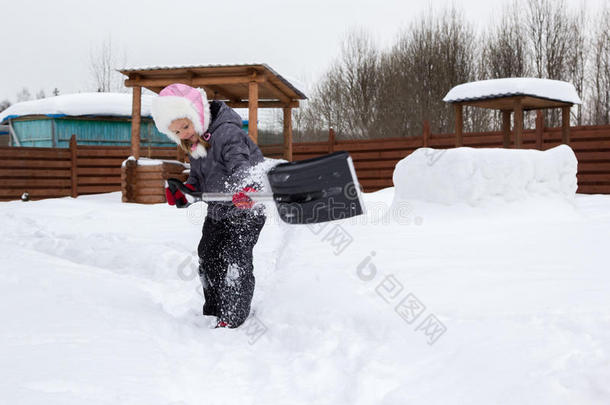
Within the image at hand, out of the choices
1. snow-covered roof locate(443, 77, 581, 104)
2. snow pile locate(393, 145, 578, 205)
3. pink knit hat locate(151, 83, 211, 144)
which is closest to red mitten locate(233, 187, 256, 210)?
pink knit hat locate(151, 83, 211, 144)

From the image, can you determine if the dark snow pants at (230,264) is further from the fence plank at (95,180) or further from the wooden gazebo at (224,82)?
the fence plank at (95,180)

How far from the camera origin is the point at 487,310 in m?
2.40

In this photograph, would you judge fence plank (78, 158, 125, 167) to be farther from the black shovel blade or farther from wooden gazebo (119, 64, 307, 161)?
the black shovel blade

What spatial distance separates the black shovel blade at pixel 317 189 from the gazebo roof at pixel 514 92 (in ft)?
18.8

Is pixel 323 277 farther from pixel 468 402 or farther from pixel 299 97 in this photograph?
pixel 299 97

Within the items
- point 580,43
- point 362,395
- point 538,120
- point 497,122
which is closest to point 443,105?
point 497,122

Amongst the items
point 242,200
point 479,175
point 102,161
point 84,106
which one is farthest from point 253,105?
point 84,106

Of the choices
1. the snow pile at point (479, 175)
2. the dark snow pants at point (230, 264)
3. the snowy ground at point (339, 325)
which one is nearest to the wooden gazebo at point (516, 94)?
the snow pile at point (479, 175)

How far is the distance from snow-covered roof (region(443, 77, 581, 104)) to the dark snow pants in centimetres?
581

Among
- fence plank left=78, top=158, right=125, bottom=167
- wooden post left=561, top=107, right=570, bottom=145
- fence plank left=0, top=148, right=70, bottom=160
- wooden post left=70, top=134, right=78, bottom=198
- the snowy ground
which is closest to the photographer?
the snowy ground

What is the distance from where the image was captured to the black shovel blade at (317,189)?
8.80 ft

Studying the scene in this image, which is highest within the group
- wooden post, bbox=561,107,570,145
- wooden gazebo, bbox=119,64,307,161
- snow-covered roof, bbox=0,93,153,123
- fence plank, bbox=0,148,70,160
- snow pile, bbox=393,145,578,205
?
snow-covered roof, bbox=0,93,153,123

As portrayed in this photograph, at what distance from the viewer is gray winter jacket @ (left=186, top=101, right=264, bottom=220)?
2.75m

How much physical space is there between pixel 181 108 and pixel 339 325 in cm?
140
